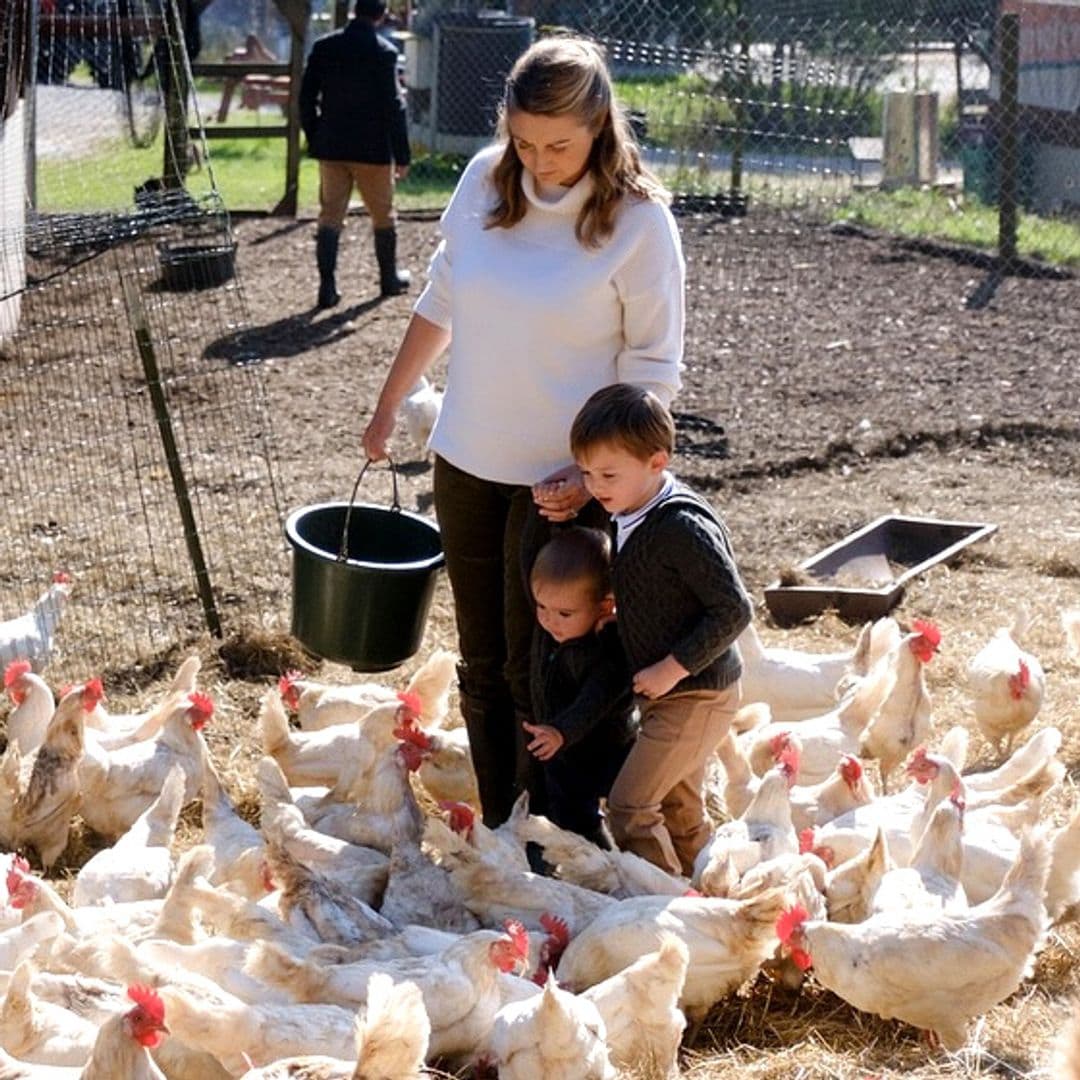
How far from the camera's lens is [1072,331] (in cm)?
1079

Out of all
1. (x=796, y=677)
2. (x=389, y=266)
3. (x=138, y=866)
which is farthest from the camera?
(x=389, y=266)

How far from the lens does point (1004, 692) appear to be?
5270 mm

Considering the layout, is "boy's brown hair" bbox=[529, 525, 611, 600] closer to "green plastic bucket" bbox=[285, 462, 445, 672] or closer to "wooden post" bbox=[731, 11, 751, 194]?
"green plastic bucket" bbox=[285, 462, 445, 672]

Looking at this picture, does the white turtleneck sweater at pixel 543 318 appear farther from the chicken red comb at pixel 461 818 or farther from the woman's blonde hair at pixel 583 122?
the chicken red comb at pixel 461 818

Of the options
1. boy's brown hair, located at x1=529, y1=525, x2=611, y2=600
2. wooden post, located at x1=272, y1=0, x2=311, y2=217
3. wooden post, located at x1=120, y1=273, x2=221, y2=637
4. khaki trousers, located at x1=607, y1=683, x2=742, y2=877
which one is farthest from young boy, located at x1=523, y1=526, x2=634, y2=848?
wooden post, located at x1=272, y1=0, x2=311, y2=217

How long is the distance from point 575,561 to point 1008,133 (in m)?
9.32

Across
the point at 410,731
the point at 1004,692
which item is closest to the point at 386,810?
the point at 410,731

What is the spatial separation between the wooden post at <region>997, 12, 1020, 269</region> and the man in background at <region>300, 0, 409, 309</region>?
13.3 ft

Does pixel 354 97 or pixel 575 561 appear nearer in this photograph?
pixel 575 561

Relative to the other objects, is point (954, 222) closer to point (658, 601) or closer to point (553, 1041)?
point (658, 601)

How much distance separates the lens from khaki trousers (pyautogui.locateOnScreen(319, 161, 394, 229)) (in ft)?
38.5

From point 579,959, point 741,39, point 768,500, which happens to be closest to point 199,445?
point 768,500

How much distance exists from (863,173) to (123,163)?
6.27 meters

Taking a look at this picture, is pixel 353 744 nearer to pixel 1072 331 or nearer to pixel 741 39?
pixel 1072 331
